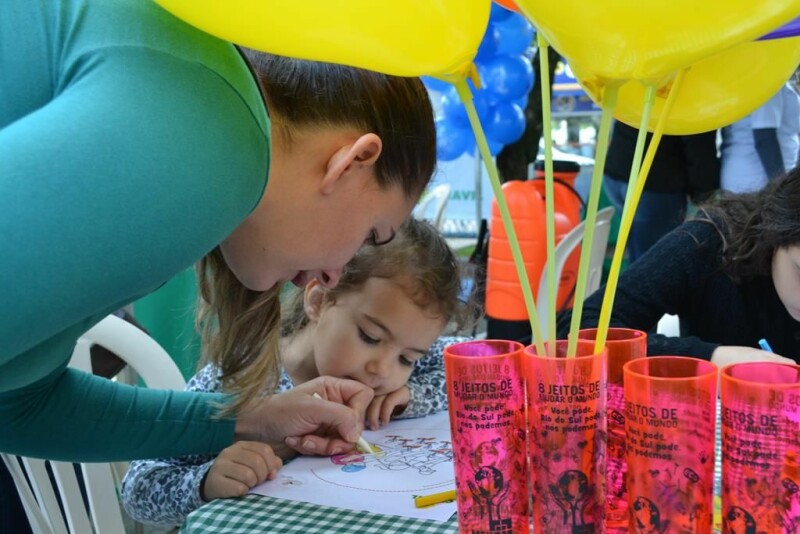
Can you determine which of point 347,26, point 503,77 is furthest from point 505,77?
point 347,26

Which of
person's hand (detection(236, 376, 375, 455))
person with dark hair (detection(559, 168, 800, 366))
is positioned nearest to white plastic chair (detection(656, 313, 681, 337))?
person with dark hair (detection(559, 168, 800, 366))

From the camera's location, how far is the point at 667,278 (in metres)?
1.52

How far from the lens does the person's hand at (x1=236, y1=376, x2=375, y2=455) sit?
42.2 inches

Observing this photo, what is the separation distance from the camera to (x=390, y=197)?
2.96 ft

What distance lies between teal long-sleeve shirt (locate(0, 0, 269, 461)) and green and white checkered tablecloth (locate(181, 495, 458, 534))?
0.86 feet

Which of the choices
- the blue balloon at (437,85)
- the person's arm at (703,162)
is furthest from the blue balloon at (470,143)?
the person's arm at (703,162)

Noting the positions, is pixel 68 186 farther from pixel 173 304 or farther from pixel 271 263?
pixel 173 304

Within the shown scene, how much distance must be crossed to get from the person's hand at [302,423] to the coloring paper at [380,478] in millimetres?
21

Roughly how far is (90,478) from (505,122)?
9.92 ft

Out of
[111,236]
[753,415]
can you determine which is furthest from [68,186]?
[753,415]

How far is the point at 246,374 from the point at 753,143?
2.90 metres

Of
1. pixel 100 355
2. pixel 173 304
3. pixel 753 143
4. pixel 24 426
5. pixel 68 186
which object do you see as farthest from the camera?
pixel 753 143

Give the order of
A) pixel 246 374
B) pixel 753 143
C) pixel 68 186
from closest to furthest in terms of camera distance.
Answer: pixel 68 186, pixel 246 374, pixel 753 143

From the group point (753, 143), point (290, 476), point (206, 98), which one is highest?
point (753, 143)
